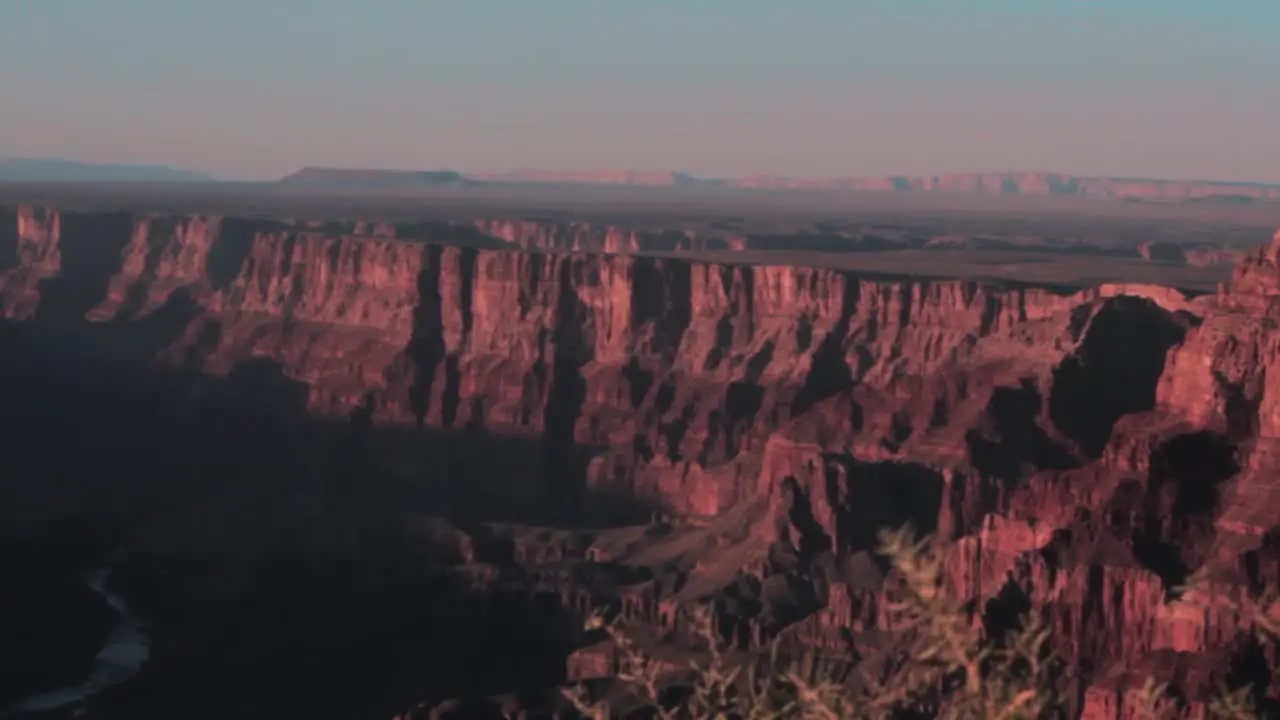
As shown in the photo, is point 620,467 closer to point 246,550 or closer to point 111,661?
point 246,550

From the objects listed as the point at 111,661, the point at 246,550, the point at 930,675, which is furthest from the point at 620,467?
the point at 930,675

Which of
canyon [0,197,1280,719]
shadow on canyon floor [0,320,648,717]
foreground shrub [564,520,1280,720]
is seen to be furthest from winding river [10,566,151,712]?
foreground shrub [564,520,1280,720]

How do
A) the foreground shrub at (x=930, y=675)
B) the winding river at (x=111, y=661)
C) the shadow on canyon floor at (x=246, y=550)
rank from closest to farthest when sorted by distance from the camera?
the foreground shrub at (x=930, y=675), the winding river at (x=111, y=661), the shadow on canyon floor at (x=246, y=550)

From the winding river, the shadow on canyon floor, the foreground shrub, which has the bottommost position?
the winding river

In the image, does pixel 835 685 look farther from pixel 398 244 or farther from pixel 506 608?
pixel 398 244

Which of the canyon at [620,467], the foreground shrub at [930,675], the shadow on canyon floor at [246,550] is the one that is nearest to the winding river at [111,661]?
the shadow on canyon floor at [246,550]

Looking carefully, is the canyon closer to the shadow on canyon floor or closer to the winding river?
the shadow on canyon floor

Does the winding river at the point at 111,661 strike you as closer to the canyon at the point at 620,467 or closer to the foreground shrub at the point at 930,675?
the canyon at the point at 620,467
